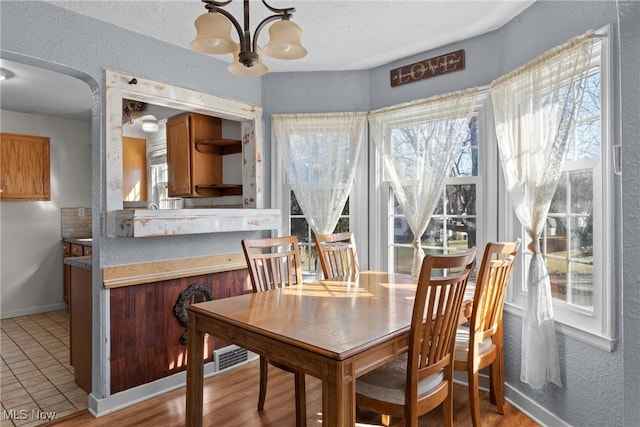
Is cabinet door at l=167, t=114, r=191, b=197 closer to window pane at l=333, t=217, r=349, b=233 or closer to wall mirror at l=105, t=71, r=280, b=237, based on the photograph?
wall mirror at l=105, t=71, r=280, b=237

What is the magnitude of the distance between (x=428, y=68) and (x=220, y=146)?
6.45ft

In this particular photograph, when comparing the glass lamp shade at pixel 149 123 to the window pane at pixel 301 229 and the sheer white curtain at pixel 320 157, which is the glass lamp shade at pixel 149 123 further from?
the window pane at pixel 301 229

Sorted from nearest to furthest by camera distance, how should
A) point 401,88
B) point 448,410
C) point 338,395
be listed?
1. point 338,395
2. point 448,410
3. point 401,88

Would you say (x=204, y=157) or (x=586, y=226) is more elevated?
(x=204, y=157)

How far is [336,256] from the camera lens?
2.89m

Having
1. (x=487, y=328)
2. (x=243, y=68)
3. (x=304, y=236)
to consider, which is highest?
(x=243, y=68)

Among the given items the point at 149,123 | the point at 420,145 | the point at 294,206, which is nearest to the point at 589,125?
the point at 420,145

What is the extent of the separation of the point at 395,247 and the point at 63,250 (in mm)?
4139

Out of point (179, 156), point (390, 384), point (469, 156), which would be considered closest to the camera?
point (390, 384)

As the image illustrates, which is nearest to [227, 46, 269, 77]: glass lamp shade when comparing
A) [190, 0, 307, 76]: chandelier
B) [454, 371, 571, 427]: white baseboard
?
[190, 0, 307, 76]: chandelier

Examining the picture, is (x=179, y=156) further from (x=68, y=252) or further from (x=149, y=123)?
(x=68, y=252)

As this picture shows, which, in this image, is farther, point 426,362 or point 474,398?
point 474,398

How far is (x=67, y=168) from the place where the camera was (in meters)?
4.88

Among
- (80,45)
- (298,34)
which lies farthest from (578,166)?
(80,45)
